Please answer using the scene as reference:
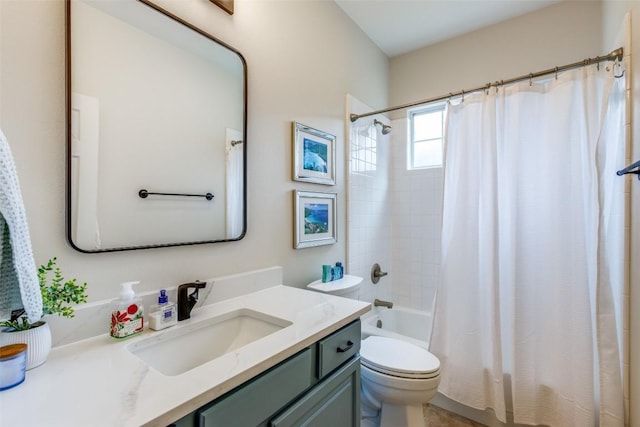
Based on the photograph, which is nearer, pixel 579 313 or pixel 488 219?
pixel 579 313

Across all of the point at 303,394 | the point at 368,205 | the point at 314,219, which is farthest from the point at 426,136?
the point at 303,394

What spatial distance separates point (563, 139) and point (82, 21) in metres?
2.07

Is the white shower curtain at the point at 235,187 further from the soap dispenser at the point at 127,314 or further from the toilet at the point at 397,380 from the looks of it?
the toilet at the point at 397,380

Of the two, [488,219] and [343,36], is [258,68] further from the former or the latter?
[488,219]

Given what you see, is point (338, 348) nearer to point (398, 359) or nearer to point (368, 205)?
point (398, 359)

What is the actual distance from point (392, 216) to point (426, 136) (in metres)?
0.77

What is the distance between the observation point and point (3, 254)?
661mm

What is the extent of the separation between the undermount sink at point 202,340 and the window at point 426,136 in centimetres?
202


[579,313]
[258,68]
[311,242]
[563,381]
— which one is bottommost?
[563,381]

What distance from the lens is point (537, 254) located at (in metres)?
1.59

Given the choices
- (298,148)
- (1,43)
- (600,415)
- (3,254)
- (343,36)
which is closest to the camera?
(3,254)

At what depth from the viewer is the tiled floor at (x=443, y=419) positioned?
1.76 m

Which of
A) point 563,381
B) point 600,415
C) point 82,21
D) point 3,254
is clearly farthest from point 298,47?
point 600,415

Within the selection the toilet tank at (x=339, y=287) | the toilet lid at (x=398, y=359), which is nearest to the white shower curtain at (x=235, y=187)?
the toilet tank at (x=339, y=287)
